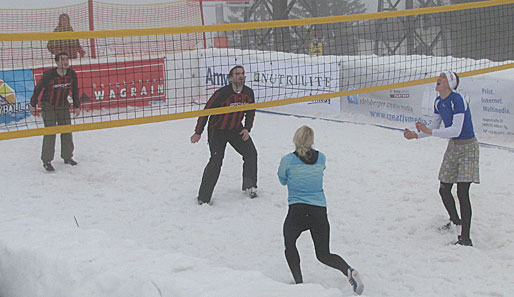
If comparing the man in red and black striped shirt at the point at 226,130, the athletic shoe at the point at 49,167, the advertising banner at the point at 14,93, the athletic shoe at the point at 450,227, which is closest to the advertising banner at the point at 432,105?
A: the athletic shoe at the point at 450,227

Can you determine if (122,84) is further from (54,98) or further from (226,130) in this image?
(226,130)

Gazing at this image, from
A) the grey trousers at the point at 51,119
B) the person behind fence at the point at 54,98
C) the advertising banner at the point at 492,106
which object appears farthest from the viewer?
the advertising banner at the point at 492,106

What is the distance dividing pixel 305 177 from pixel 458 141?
1.69 meters

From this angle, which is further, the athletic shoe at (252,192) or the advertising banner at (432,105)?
the advertising banner at (432,105)

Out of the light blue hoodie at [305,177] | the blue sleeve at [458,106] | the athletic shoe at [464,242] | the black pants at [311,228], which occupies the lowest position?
the athletic shoe at [464,242]

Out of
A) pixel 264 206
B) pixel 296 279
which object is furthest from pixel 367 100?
pixel 296 279

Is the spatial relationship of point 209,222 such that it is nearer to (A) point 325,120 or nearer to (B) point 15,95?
(A) point 325,120

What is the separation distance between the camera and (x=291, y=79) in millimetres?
11617

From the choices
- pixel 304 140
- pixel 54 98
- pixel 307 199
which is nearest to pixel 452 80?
pixel 304 140

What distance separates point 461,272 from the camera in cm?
494

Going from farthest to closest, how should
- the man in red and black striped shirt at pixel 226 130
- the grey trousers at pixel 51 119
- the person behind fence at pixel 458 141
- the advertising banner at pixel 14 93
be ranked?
the advertising banner at pixel 14 93
the grey trousers at pixel 51 119
the man in red and black striped shirt at pixel 226 130
the person behind fence at pixel 458 141

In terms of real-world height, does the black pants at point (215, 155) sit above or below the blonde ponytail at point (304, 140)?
below

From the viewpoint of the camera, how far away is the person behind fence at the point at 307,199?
14.6 ft

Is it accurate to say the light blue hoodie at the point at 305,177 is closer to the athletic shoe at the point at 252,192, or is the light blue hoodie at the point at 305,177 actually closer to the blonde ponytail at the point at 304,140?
the blonde ponytail at the point at 304,140
